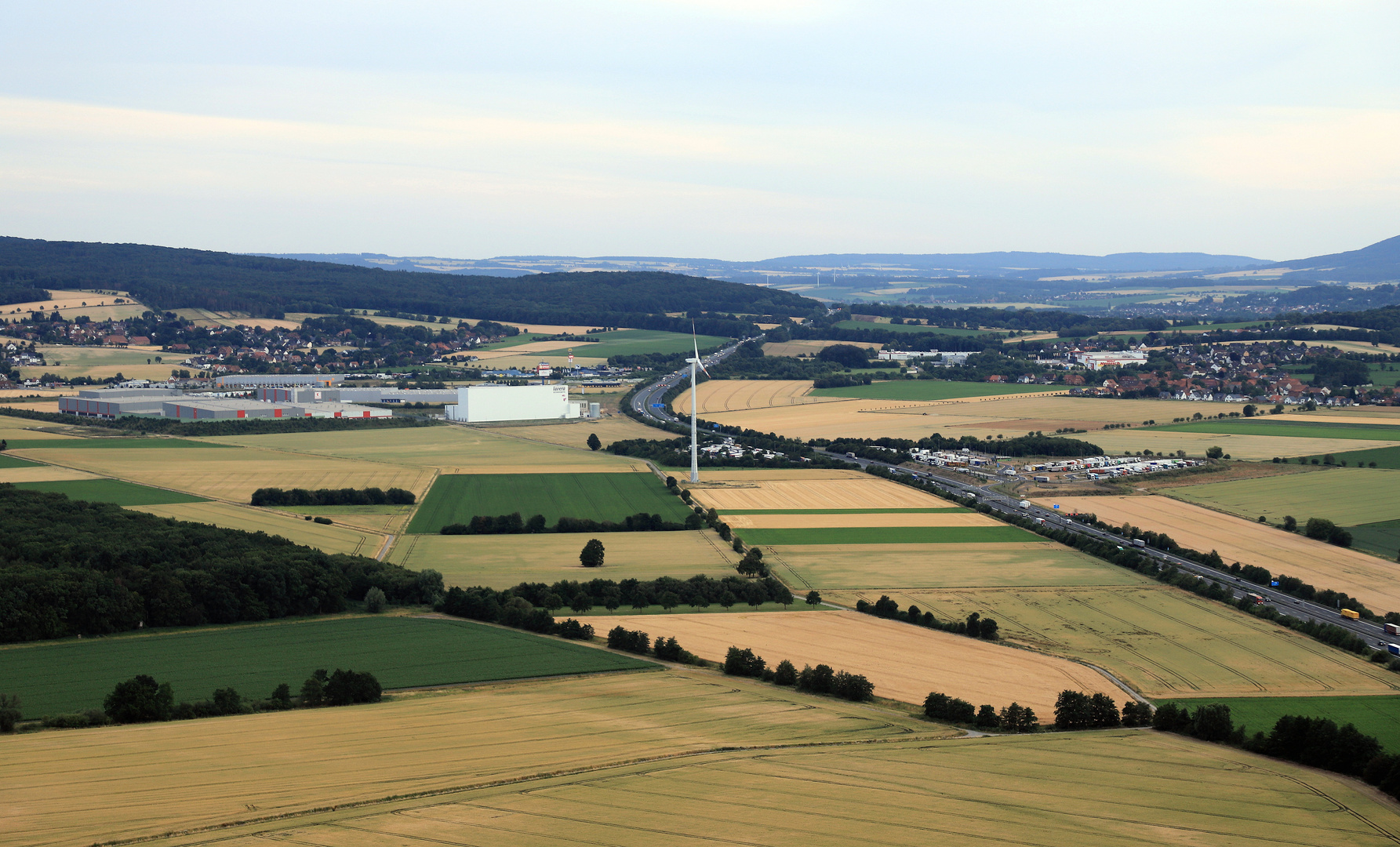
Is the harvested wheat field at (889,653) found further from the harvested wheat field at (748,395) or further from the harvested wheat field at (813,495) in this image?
the harvested wheat field at (748,395)

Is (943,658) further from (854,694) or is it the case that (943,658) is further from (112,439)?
(112,439)

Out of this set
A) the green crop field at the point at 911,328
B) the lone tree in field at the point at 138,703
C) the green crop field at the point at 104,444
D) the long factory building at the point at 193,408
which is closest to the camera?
the lone tree in field at the point at 138,703

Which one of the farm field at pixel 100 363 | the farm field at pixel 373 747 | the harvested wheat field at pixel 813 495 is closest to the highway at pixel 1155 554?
the harvested wheat field at pixel 813 495

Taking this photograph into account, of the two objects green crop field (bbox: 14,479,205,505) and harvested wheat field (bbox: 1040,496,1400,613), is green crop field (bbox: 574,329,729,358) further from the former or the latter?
harvested wheat field (bbox: 1040,496,1400,613)

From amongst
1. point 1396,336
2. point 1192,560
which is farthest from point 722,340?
point 1192,560

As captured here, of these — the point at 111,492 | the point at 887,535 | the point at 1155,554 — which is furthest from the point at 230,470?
the point at 1155,554

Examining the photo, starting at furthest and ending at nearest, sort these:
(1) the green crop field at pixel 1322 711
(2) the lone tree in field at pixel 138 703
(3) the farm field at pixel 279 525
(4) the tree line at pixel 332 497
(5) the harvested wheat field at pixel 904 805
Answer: (4) the tree line at pixel 332 497 < (3) the farm field at pixel 279 525 < (1) the green crop field at pixel 1322 711 < (2) the lone tree in field at pixel 138 703 < (5) the harvested wheat field at pixel 904 805
